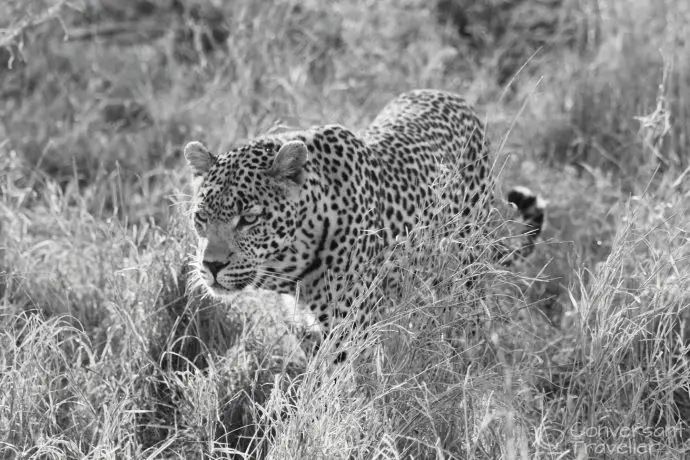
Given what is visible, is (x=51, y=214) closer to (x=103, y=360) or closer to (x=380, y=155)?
(x=103, y=360)

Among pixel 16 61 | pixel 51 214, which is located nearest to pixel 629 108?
pixel 51 214

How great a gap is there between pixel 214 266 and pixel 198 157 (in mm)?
545

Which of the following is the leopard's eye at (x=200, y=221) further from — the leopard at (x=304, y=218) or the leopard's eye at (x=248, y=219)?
the leopard's eye at (x=248, y=219)

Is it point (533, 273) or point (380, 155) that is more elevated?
point (380, 155)

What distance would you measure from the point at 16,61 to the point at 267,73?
89.5 inches

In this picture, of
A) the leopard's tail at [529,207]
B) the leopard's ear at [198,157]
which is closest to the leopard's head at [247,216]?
the leopard's ear at [198,157]

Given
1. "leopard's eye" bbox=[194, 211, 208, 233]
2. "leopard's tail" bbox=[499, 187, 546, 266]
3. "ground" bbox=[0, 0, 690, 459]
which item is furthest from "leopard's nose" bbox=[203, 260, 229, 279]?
"leopard's tail" bbox=[499, 187, 546, 266]

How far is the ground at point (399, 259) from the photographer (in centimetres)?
445

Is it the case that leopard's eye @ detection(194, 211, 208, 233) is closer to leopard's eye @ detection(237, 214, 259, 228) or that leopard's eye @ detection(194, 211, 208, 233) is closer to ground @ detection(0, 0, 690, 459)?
leopard's eye @ detection(237, 214, 259, 228)

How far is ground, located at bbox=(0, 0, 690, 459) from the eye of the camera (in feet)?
14.6

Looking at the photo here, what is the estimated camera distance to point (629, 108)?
778 centimetres

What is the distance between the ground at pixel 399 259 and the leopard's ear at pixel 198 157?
402mm

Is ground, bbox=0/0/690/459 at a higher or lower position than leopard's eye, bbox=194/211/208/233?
lower

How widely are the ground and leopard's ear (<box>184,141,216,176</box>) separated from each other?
40 cm
